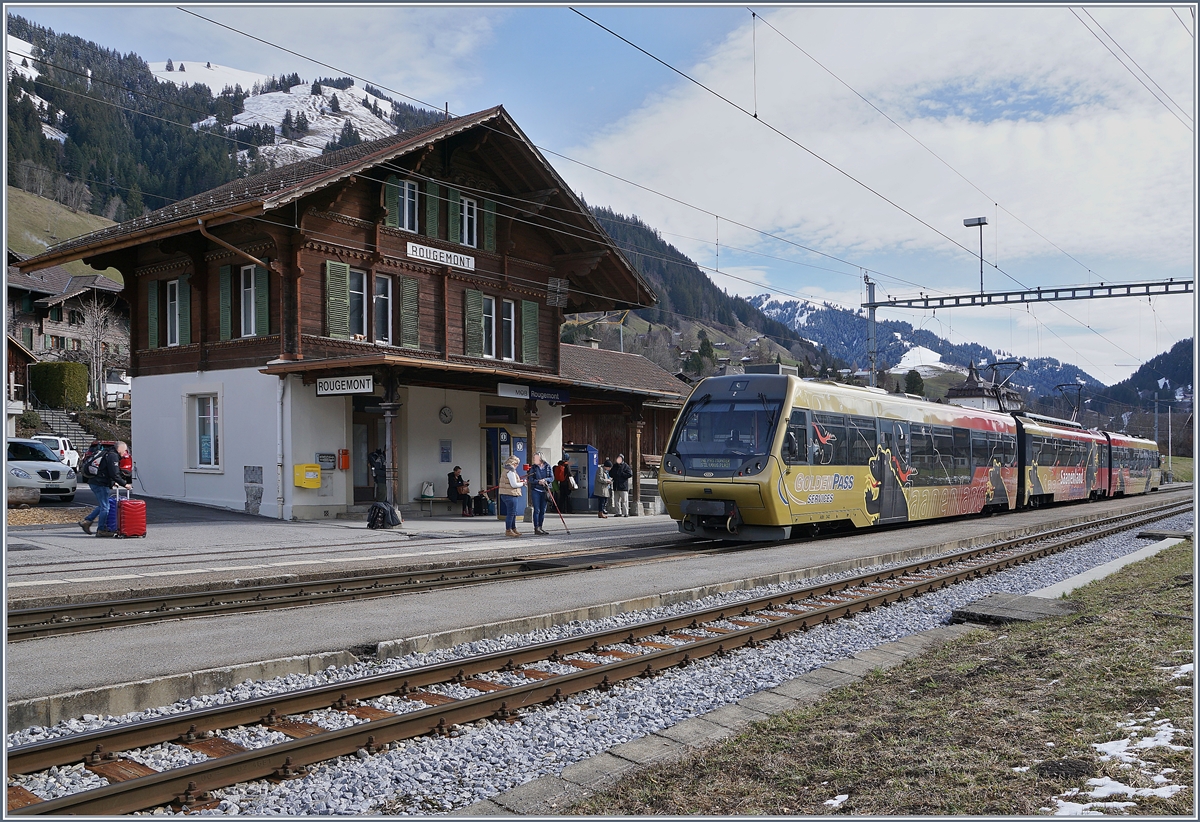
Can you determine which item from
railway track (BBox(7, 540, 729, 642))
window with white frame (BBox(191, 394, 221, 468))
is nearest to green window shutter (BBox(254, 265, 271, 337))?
window with white frame (BBox(191, 394, 221, 468))

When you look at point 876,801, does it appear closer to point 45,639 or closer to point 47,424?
point 45,639

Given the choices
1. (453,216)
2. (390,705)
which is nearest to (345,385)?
(453,216)

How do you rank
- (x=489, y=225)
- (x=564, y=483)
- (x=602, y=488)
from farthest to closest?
1. (x=564, y=483)
2. (x=602, y=488)
3. (x=489, y=225)

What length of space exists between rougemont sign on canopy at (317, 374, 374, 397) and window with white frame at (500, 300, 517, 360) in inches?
277

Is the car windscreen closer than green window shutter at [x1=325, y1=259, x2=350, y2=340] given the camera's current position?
No

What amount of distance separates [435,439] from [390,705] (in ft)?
58.2

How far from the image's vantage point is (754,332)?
19200 cm

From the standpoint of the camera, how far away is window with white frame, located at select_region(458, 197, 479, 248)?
83.1 feet

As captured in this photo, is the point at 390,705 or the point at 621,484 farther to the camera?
the point at 621,484

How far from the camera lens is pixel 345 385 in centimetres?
1964

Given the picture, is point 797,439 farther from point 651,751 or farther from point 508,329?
point 508,329

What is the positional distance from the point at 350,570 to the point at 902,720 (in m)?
9.06

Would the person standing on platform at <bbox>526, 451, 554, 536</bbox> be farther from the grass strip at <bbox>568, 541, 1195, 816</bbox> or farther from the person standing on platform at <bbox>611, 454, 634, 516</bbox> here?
the grass strip at <bbox>568, 541, 1195, 816</bbox>

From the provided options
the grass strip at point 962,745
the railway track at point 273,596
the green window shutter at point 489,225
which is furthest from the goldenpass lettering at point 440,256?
the grass strip at point 962,745
